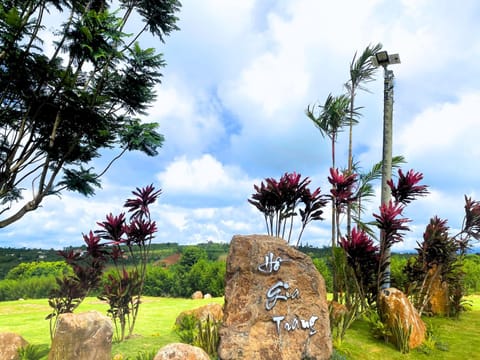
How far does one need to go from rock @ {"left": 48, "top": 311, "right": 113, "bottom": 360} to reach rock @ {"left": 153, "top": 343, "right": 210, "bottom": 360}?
1.19 m

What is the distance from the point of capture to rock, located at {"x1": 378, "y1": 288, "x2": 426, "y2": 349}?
5766mm

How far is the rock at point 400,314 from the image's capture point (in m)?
5.77

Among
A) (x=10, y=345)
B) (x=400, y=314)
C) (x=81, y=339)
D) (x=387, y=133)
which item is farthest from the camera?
(x=387, y=133)

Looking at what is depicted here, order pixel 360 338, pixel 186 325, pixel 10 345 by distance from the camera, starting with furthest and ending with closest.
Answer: pixel 186 325, pixel 360 338, pixel 10 345

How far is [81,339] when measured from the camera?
15.0ft

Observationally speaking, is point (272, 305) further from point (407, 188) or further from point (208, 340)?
point (407, 188)

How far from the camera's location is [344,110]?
31.1 ft

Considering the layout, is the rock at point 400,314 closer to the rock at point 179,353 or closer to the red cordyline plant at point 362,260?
the red cordyline plant at point 362,260

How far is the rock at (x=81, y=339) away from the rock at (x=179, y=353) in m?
1.19

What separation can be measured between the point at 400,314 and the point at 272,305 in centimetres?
250

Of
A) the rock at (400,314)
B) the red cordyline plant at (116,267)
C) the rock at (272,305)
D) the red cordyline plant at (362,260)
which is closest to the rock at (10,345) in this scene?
the red cordyline plant at (116,267)

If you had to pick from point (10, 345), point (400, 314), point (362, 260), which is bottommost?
point (10, 345)

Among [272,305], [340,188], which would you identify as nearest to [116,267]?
[272,305]

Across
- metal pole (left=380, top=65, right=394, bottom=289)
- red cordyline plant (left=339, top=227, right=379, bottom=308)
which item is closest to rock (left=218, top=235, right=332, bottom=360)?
red cordyline plant (left=339, top=227, right=379, bottom=308)
